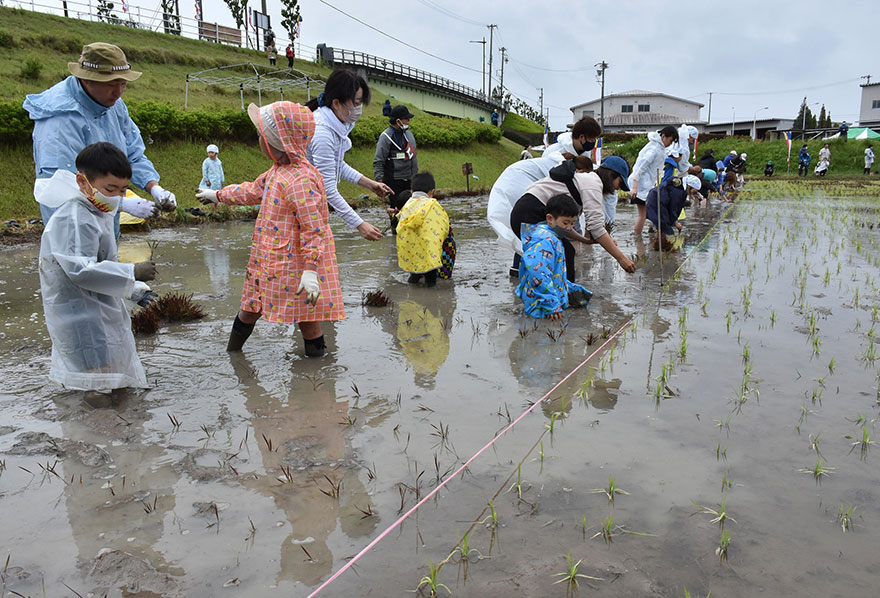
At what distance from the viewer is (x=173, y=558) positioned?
6.59 feet

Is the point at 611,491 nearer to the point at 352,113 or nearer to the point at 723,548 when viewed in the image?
the point at 723,548

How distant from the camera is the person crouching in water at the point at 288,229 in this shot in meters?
3.53

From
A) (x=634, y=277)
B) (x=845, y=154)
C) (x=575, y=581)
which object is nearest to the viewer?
(x=575, y=581)

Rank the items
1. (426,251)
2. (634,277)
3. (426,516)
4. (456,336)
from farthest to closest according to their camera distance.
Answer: (634,277)
(426,251)
(456,336)
(426,516)

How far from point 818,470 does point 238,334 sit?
3.34 m

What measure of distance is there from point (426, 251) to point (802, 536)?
4.57 metres

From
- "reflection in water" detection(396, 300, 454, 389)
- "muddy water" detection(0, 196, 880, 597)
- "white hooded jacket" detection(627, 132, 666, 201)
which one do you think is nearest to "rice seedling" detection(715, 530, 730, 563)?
"muddy water" detection(0, 196, 880, 597)

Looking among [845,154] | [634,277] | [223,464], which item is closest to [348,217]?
[223,464]

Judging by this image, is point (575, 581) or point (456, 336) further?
point (456, 336)

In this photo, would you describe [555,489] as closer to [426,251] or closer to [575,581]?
[575,581]

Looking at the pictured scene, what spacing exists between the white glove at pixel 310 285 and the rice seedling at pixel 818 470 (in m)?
2.49

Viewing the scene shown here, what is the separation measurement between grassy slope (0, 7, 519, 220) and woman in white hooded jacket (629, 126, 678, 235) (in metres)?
10.1

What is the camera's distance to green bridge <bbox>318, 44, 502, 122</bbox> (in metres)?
40.8

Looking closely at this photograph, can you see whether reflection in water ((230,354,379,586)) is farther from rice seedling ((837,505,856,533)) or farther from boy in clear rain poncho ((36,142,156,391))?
rice seedling ((837,505,856,533))
